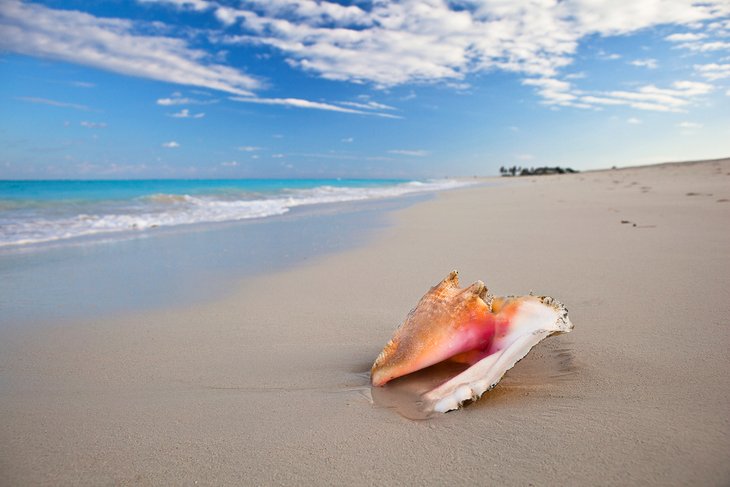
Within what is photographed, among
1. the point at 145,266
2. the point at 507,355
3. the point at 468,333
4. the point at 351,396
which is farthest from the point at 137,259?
the point at 507,355

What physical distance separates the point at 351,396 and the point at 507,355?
668 millimetres

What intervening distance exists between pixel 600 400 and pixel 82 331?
9.80 feet

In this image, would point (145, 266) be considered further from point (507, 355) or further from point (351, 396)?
point (507, 355)

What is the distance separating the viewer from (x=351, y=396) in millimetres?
1876

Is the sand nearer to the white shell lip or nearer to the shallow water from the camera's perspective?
the white shell lip

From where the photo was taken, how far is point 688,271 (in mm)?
3365

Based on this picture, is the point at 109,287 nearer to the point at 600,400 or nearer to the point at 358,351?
the point at 358,351

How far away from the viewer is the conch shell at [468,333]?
5.53 feet

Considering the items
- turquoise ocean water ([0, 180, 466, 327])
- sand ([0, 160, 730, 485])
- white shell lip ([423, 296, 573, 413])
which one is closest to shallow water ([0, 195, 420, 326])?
turquoise ocean water ([0, 180, 466, 327])

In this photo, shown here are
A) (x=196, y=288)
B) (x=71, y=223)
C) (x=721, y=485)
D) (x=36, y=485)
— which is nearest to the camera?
(x=721, y=485)

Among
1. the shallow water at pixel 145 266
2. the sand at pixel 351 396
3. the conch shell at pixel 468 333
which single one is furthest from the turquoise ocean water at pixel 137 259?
the conch shell at pixel 468 333

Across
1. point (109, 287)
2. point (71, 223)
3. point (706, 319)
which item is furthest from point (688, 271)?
point (71, 223)

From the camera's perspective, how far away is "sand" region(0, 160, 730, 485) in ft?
4.47

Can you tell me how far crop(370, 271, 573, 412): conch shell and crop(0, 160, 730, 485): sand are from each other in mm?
131
